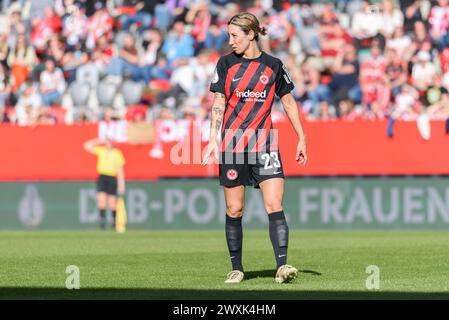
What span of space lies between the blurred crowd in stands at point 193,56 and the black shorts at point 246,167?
538 inches

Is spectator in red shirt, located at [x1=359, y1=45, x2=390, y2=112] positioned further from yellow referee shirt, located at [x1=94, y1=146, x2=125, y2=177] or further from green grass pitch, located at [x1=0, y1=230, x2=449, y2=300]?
yellow referee shirt, located at [x1=94, y1=146, x2=125, y2=177]

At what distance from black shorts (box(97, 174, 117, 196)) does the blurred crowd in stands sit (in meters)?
1.39

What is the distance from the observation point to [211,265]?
47.1 feet

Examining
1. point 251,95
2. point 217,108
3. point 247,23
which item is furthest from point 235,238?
point 247,23

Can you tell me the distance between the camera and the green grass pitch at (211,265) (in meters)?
10.7

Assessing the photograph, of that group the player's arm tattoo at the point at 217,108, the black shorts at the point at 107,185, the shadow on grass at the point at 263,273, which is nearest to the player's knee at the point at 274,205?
the player's arm tattoo at the point at 217,108

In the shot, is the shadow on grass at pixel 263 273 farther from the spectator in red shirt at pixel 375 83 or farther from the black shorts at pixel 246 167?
the spectator in red shirt at pixel 375 83

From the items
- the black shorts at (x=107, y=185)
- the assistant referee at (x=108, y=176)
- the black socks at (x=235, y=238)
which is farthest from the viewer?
the black shorts at (x=107, y=185)

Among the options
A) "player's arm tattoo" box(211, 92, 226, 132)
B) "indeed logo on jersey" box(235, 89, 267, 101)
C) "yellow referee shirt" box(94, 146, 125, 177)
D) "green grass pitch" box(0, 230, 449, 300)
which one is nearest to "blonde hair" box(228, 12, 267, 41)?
"indeed logo on jersey" box(235, 89, 267, 101)

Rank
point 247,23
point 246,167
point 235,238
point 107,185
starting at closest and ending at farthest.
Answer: point 247,23, point 246,167, point 235,238, point 107,185

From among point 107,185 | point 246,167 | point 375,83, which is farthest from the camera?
point 107,185

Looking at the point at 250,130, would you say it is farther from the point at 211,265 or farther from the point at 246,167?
the point at 211,265

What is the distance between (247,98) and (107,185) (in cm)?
1467
